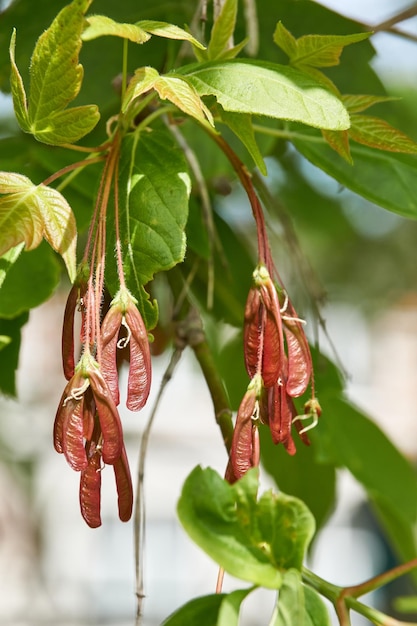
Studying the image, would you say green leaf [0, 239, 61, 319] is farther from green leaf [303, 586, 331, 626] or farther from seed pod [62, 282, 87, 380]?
green leaf [303, 586, 331, 626]

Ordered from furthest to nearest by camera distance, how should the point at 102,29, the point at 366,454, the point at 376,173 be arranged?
1. the point at 366,454
2. the point at 376,173
3. the point at 102,29

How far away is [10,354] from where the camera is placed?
0.57 m

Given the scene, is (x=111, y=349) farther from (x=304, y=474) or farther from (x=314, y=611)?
(x=304, y=474)

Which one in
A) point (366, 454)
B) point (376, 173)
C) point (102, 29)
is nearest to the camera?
point (102, 29)

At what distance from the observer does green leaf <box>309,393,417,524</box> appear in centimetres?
65

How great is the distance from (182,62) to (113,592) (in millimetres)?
3971

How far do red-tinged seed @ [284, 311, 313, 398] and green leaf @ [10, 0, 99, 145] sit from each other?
0.12 meters

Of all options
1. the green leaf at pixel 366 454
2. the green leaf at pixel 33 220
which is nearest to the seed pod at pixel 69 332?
the green leaf at pixel 33 220

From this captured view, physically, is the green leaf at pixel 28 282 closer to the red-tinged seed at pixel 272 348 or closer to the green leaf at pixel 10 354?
the green leaf at pixel 10 354

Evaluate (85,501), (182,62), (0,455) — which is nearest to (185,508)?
(85,501)

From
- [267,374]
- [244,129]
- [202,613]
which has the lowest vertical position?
[202,613]

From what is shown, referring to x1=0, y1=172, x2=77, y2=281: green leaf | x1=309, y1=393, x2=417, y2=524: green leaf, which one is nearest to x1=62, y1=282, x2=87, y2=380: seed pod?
x1=0, y1=172, x2=77, y2=281: green leaf

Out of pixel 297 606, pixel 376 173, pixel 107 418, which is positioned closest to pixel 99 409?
pixel 107 418

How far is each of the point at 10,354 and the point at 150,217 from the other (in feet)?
0.74
